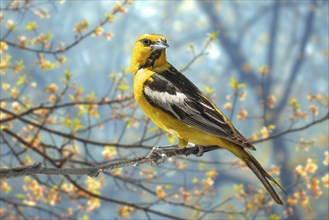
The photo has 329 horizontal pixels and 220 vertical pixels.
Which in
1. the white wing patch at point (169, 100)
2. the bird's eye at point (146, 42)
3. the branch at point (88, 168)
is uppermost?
the bird's eye at point (146, 42)

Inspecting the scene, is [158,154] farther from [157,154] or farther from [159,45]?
[159,45]

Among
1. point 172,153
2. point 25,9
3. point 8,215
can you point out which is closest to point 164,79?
point 172,153

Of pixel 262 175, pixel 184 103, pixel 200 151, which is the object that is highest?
pixel 184 103

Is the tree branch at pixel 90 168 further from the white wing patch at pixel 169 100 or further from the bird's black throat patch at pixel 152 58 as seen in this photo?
the bird's black throat patch at pixel 152 58

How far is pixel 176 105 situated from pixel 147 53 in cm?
19

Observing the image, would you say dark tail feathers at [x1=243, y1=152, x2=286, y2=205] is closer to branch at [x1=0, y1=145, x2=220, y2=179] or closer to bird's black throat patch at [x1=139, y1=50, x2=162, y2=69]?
branch at [x1=0, y1=145, x2=220, y2=179]

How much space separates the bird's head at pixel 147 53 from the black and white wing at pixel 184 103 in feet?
0.17

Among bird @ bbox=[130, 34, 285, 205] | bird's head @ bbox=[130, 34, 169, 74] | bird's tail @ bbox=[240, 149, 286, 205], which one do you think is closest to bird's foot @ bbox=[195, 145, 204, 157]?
bird @ bbox=[130, 34, 285, 205]

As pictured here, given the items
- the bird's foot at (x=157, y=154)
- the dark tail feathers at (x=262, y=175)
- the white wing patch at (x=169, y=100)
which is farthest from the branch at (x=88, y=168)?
the dark tail feathers at (x=262, y=175)

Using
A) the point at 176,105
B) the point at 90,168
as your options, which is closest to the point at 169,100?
the point at 176,105

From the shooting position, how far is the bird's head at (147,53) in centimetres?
127

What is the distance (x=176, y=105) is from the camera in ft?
3.92

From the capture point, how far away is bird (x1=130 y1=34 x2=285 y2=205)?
1139mm

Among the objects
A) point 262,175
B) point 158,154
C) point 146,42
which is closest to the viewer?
point 262,175
